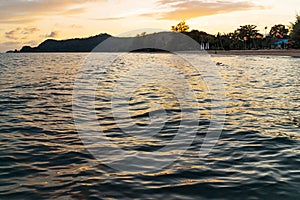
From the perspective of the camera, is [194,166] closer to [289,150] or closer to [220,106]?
[289,150]

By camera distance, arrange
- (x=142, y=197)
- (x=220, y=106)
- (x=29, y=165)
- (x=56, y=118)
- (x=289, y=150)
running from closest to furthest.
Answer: (x=142, y=197) → (x=29, y=165) → (x=289, y=150) → (x=56, y=118) → (x=220, y=106)

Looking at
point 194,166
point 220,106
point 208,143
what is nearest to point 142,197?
point 194,166

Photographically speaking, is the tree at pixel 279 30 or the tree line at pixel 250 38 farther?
the tree at pixel 279 30

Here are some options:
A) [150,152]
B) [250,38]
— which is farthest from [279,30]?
[150,152]

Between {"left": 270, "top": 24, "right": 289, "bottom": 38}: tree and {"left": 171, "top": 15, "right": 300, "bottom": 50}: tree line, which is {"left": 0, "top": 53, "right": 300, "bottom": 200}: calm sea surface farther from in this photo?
{"left": 270, "top": 24, "right": 289, "bottom": 38}: tree

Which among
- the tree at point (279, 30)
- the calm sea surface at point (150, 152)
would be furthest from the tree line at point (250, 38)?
the calm sea surface at point (150, 152)

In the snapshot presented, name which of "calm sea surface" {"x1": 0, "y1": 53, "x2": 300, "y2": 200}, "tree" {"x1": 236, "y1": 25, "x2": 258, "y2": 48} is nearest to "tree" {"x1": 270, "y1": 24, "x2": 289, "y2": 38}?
"tree" {"x1": 236, "y1": 25, "x2": 258, "y2": 48}

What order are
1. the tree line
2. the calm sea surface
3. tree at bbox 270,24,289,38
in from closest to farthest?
the calm sea surface < the tree line < tree at bbox 270,24,289,38

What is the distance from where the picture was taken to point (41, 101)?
48.3 ft

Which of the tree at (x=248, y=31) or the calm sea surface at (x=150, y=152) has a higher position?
the tree at (x=248, y=31)

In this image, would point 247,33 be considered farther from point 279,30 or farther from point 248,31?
point 279,30

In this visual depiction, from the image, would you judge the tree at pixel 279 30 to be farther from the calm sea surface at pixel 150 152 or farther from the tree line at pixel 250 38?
the calm sea surface at pixel 150 152

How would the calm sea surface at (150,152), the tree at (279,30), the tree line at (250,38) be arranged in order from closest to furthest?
1. the calm sea surface at (150,152)
2. the tree line at (250,38)
3. the tree at (279,30)

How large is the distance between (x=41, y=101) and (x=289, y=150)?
11.0 m
